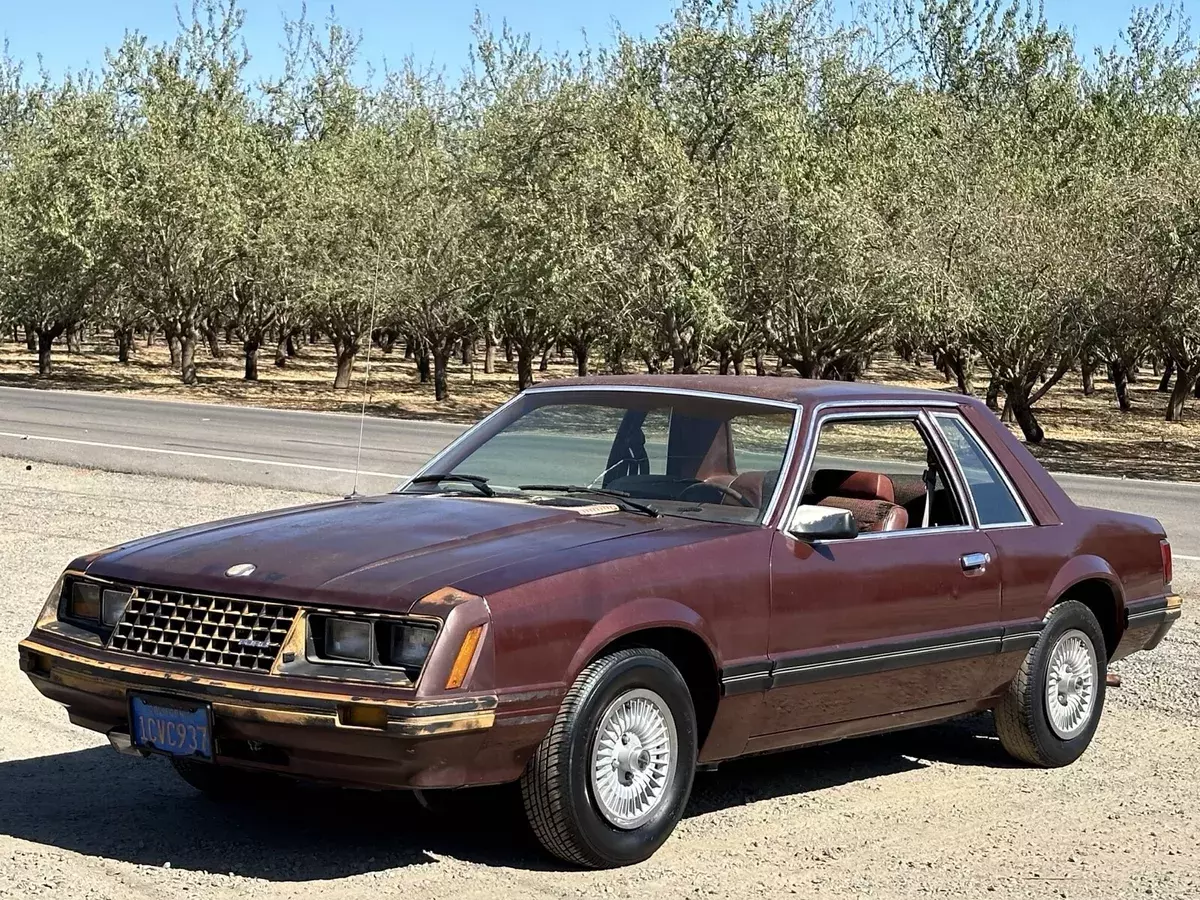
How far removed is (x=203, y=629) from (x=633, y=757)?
53.3 inches

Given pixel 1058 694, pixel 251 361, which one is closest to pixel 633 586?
pixel 1058 694

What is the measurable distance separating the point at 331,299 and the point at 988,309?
2007 cm

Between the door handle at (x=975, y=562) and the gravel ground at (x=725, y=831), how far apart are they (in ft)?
2.80

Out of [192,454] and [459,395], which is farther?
[459,395]

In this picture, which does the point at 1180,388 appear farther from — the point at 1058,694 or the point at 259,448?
the point at 1058,694

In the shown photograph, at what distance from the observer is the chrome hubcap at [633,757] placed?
500 cm

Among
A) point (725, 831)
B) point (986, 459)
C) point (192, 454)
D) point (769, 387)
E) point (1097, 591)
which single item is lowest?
point (192, 454)

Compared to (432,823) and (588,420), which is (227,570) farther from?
(588,420)

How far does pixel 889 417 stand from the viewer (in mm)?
6453

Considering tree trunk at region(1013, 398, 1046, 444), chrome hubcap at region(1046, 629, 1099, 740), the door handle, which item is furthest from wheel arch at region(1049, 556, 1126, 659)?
tree trunk at region(1013, 398, 1046, 444)

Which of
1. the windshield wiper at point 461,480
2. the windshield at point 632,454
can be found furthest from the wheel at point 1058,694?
the windshield wiper at point 461,480

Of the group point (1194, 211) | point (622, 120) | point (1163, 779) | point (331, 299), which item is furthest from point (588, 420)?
point (331, 299)

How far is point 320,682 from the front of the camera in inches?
184

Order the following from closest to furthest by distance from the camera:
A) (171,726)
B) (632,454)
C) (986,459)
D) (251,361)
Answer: (171,726), (632,454), (986,459), (251,361)
